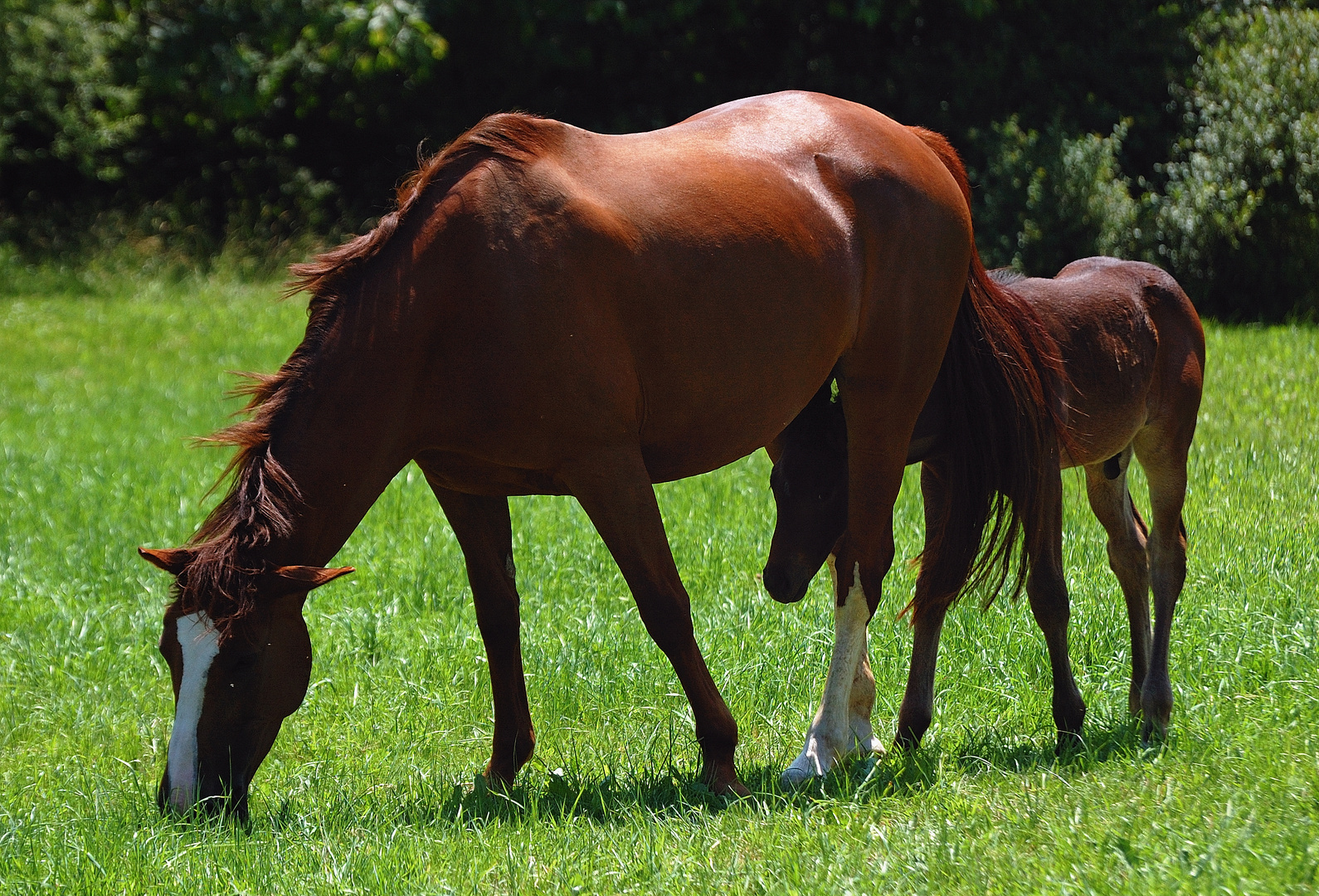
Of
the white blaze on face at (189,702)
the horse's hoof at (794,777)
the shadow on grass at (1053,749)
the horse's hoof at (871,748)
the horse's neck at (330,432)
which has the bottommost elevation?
the horse's hoof at (871,748)

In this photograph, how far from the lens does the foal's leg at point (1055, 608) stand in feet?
14.4

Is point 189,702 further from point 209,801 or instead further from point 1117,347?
point 1117,347

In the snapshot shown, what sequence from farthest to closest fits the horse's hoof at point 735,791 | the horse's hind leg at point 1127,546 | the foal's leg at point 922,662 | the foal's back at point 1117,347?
1. the horse's hind leg at point 1127,546
2. the foal's back at point 1117,347
3. the foal's leg at point 922,662
4. the horse's hoof at point 735,791

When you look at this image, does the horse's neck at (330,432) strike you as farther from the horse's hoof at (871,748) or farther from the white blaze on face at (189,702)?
the horse's hoof at (871,748)

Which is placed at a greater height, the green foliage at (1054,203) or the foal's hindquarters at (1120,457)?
the green foliage at (1054,203)

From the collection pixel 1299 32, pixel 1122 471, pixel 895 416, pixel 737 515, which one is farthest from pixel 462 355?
pixel 1299 32

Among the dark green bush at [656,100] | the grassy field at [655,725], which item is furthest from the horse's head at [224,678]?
the dark green bush at [656,100]

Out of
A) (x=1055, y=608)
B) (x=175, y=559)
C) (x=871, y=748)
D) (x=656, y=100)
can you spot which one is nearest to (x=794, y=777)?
(x=871, y=748)

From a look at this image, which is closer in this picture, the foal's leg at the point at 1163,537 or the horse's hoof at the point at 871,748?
the horse's hoof at the point at 871,748

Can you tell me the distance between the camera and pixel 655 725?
15.9 feet

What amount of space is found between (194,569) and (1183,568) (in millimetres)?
3556

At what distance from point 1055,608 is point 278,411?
2.75m

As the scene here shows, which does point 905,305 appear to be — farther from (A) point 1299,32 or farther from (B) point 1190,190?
(A) point 1299,32

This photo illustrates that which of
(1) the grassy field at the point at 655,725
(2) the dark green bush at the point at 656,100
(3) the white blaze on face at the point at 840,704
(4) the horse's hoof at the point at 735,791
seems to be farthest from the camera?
(2) the dark green bush at the point at 656,100
